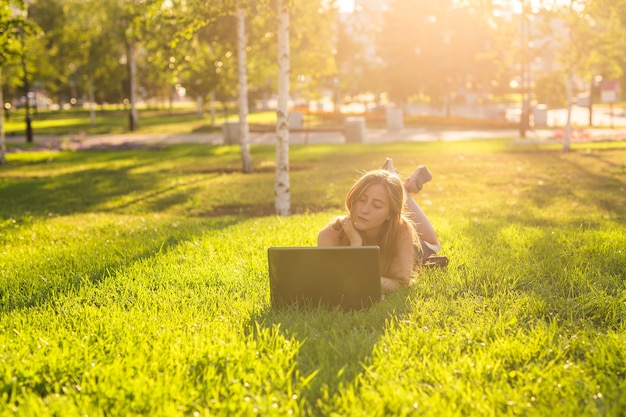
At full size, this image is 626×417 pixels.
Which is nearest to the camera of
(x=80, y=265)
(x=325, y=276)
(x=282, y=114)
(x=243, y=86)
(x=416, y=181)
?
(x=325, y=276)

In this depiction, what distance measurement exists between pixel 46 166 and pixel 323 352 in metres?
18.4

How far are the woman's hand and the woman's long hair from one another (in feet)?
0.25

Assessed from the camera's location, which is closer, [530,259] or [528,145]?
[530,259]

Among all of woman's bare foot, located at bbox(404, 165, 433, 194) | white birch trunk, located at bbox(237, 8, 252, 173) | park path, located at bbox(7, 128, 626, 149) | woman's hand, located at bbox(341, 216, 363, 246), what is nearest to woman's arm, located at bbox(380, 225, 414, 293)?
woman's hand, located at bbox(341, 216, 363, 246)

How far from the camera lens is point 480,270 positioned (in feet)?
18.9

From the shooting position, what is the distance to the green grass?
11.1 feet

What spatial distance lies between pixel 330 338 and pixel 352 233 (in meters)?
1.10

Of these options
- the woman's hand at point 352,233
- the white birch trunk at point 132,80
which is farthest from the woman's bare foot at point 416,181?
the white birch trunk at point 132,80

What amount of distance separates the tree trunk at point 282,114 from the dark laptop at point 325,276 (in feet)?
21.2

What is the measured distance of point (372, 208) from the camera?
5070 millimetres

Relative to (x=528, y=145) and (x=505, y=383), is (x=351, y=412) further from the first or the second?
(x=528, y=145)

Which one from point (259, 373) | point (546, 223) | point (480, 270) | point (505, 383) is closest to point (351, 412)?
point (259, 373)

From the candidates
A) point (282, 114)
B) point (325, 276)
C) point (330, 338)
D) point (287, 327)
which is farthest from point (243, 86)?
point (330, 338)

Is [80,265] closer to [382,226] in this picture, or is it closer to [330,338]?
[382,226]
